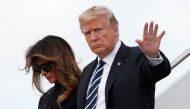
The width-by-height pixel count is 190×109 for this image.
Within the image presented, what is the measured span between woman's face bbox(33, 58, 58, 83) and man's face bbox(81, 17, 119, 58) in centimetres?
22

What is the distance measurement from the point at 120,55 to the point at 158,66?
19 centimetres

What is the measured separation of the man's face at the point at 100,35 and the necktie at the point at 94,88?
0.17 feet

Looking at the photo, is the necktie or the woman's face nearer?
the necktie

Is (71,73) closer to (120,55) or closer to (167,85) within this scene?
(120,55)

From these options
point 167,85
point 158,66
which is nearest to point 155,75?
point 158,66

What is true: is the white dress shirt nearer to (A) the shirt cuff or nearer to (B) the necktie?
(B) the necktie

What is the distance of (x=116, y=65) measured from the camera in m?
1.67

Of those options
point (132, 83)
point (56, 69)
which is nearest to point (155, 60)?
point (132, 83)

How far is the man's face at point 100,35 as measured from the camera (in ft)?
5.40

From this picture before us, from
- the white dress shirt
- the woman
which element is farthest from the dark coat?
the white dress shirt

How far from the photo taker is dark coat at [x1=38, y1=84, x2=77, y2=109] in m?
1.86

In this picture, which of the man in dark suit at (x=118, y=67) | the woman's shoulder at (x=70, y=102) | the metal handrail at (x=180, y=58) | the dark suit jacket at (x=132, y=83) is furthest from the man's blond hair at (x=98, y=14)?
the metal handrail at (x=180, y=58)

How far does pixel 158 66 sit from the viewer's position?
1.53 m

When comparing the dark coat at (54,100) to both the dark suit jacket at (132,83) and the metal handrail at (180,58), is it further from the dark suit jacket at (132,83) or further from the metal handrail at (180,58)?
the metal handrail at (180,58)
